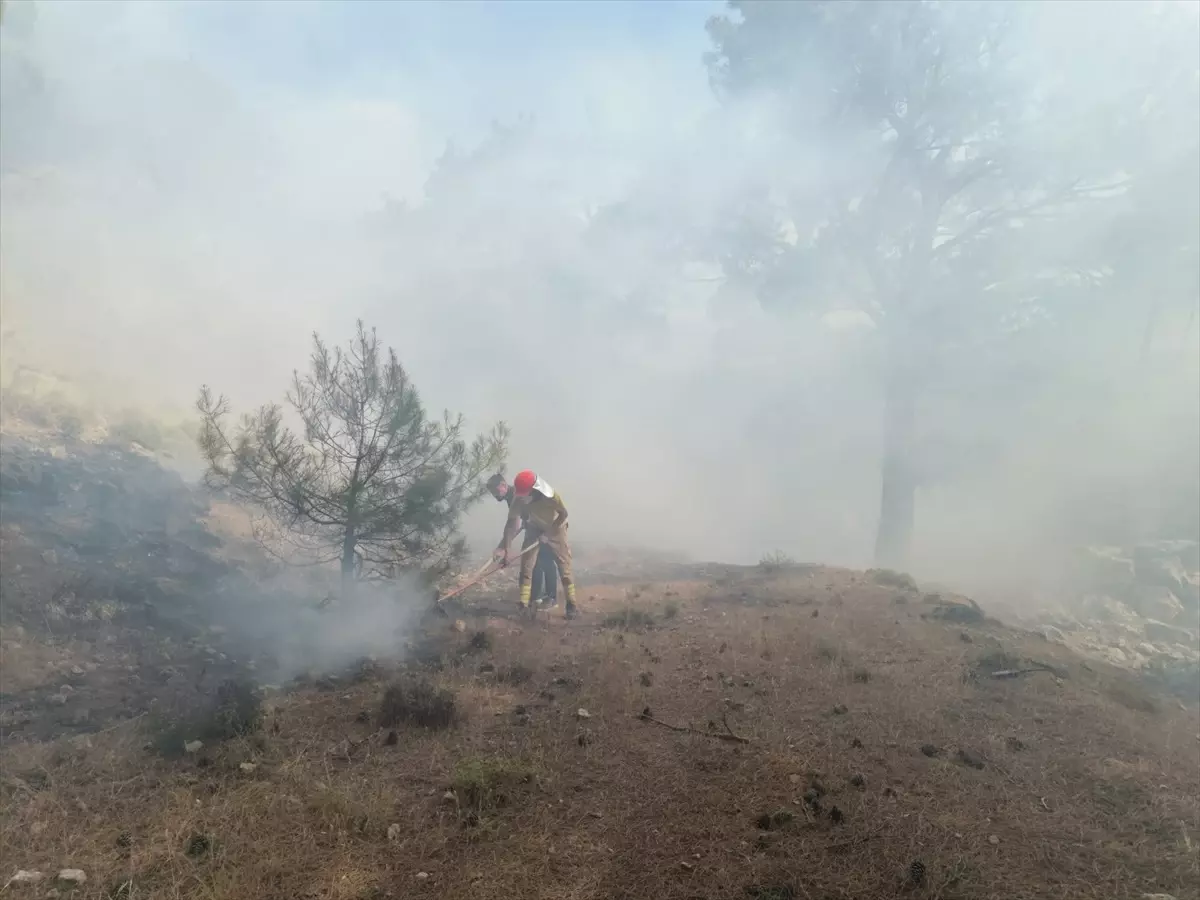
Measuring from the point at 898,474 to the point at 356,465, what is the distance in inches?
452

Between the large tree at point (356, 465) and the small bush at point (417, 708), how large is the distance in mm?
2398

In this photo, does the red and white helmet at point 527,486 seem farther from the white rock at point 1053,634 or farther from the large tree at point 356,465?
the white rock at point 1053,634

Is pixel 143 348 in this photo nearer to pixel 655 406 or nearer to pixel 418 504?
pixel 655 406

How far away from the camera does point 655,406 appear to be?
967 inches

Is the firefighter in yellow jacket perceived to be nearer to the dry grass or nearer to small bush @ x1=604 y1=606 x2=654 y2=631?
small bush @ x1=604 y1=606 x2=654 y2=631

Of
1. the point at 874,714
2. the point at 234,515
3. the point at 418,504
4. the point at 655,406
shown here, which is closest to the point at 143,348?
the point at 234,515

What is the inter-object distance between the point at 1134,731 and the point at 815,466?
1603 centimetres

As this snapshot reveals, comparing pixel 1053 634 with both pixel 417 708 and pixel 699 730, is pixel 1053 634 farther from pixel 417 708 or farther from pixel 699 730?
pixel 417 708

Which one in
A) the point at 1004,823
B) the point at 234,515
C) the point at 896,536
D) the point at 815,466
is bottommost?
the point at 1004,823

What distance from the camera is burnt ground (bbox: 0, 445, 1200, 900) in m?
3.51

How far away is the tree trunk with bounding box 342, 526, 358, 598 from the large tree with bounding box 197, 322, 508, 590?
1 cm

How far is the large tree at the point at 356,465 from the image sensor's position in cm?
723

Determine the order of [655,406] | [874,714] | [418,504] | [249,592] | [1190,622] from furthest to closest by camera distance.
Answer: [655,406], [1190,622], [249,592], [418,504], [874,714]

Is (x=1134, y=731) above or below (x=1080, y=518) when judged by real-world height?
below
